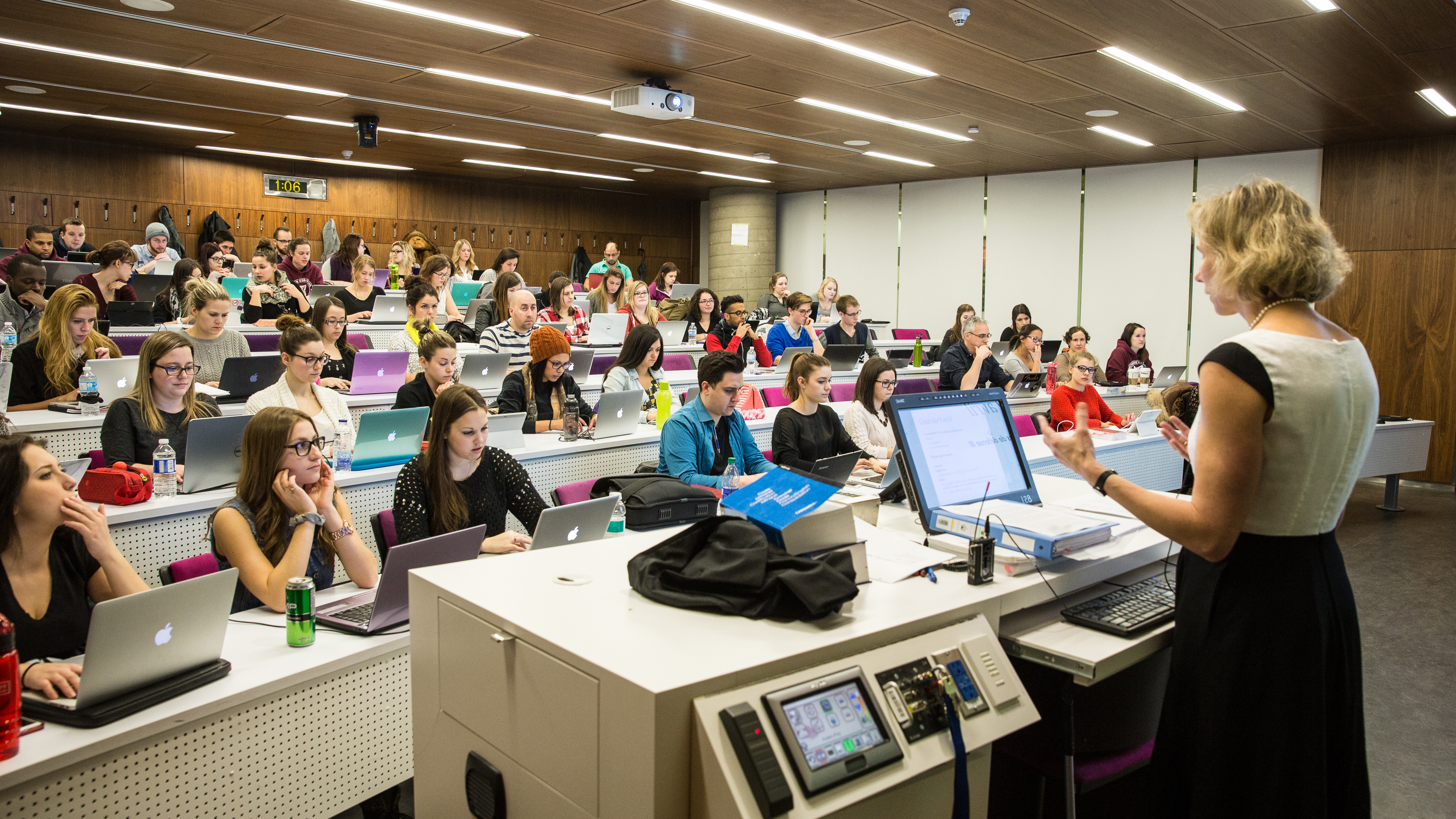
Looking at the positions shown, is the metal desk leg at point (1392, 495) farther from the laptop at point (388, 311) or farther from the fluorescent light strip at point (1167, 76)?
the laptop at point (388, 311)

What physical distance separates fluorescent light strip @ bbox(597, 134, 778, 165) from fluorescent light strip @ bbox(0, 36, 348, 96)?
2.91m

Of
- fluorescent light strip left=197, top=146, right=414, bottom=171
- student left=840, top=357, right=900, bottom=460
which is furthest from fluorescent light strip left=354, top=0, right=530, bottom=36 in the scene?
fluorescent light strip left=197, top=146, right=414, bottom=171

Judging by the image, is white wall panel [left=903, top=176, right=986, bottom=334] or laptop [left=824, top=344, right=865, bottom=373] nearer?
laptop [left=824, top=344, right=865, bottom=373]

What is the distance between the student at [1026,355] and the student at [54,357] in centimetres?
642

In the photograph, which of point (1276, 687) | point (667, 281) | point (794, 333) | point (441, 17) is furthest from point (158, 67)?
point (1276, 687)

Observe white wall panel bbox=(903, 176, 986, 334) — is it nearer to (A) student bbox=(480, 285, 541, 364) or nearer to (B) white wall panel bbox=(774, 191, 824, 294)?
(B) white wall panel bbox=(774, 191, 824, 294)

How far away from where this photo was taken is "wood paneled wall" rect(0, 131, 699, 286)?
11305 millimetres

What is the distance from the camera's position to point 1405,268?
28.9ft

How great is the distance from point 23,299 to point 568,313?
12.4 feet

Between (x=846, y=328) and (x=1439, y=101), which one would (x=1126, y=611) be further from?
(x=1439, y=101)

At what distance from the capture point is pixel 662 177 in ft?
44.2

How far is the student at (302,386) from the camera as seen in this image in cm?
425

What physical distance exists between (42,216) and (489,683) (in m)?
13.0

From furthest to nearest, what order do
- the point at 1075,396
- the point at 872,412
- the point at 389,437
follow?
1. the point at 1075,396
2. the point at 872,412
3. the point at 389,437
